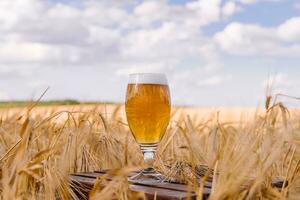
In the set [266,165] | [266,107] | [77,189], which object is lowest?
[77,189]

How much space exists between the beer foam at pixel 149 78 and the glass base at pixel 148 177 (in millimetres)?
239

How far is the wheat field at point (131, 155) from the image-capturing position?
42.3 inches

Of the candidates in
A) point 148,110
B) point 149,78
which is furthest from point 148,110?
point 149,78

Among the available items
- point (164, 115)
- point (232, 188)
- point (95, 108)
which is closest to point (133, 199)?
point (232, 188)

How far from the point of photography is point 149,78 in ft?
5.14

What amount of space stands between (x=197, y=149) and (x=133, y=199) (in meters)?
0.65

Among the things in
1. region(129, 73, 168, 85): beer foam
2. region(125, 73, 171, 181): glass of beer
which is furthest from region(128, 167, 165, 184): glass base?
region(129, 73, 168, 85): beer foam

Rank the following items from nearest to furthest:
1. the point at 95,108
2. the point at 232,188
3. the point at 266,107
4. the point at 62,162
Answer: the point at 232,188 < the point at 62,162 < the point at 266,107 < the point at 95,108

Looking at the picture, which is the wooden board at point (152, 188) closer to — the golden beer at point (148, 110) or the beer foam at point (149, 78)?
the golden beer at point (148, 110)

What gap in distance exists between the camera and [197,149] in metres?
1.66

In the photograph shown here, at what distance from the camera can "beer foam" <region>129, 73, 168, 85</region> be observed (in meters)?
1.56

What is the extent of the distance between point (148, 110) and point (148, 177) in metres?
0.18

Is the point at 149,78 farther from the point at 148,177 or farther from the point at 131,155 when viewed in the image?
the point at 131,155

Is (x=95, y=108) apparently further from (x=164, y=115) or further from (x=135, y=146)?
(x=164, y=115)
